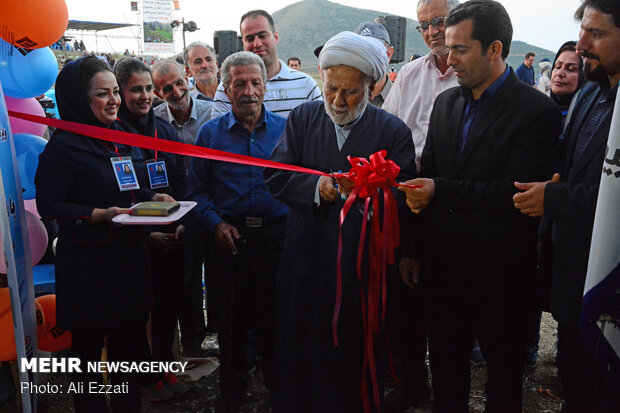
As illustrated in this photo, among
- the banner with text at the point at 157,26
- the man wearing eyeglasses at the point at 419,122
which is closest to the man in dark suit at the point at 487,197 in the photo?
the man wearing eyeglasses at the point at 419,122

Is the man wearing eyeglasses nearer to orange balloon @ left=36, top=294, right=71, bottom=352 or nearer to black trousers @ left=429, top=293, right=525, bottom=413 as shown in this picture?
black trousers @ left=429, top=293, right=525, bottom=413

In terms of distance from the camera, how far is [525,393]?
10.9 ft

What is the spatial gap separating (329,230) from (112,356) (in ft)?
4.72

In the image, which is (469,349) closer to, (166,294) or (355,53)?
(355,53)

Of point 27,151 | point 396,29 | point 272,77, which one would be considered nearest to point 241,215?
point 27,151

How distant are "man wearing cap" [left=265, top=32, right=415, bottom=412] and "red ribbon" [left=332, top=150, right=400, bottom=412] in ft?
0.40

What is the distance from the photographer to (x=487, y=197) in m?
2.18

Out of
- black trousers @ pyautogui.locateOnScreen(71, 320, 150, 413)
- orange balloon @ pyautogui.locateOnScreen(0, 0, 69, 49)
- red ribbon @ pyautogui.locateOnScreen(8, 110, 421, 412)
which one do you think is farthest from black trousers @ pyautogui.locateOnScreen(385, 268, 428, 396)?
orange balloon @ pyautogui.locateOnScreen(0, 0, 69, 49)

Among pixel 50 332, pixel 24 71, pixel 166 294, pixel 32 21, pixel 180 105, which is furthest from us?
pixel 180 105

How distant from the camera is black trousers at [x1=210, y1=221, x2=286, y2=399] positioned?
289 centimetres

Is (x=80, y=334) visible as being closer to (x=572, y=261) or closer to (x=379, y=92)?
(x=572, y=261)

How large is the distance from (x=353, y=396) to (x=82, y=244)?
161cm

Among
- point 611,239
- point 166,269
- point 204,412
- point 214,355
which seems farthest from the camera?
point 214,355

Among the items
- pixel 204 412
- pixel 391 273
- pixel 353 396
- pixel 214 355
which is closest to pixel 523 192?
pixel 391 273
